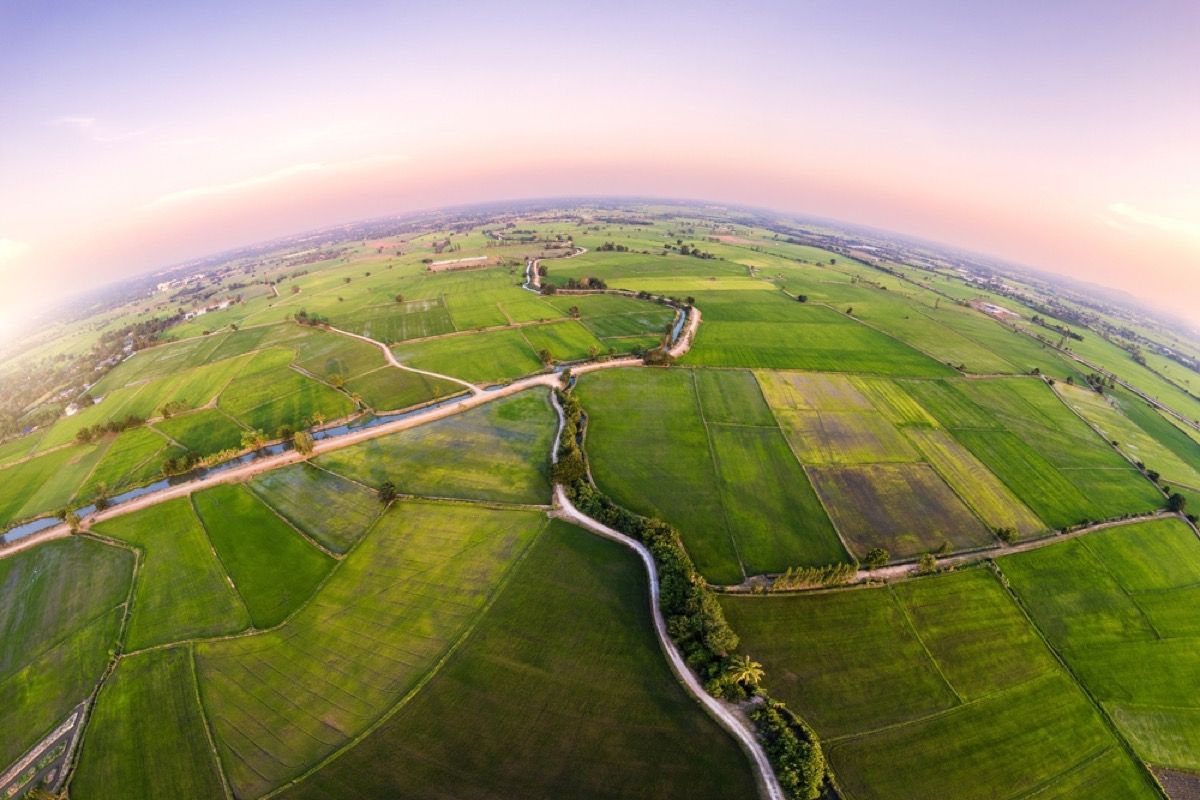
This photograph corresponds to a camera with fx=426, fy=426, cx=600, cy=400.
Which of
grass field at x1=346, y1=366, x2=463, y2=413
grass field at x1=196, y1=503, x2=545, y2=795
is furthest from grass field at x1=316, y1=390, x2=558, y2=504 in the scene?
grass field at x1=346, y1=366, x2=463, y2=413

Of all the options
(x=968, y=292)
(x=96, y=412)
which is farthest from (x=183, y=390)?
(x=968, y=292)

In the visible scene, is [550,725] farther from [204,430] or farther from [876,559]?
[204,430]

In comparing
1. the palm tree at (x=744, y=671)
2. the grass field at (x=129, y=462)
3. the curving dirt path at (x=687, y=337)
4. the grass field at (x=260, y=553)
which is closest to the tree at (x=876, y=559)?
the palm tree at (x=744, y=671)

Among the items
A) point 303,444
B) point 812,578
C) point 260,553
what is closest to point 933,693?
point 812,578

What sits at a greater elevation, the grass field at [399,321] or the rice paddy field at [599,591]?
the grass field at [399,321]

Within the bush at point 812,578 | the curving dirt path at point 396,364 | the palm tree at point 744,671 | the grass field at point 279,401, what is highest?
the curving dirt path at point 396,364

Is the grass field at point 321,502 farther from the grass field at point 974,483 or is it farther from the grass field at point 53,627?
the grass field at point 974,483

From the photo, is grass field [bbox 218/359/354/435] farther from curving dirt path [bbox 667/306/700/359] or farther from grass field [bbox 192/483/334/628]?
curving dirt path [bbox 667/306/700/359]
